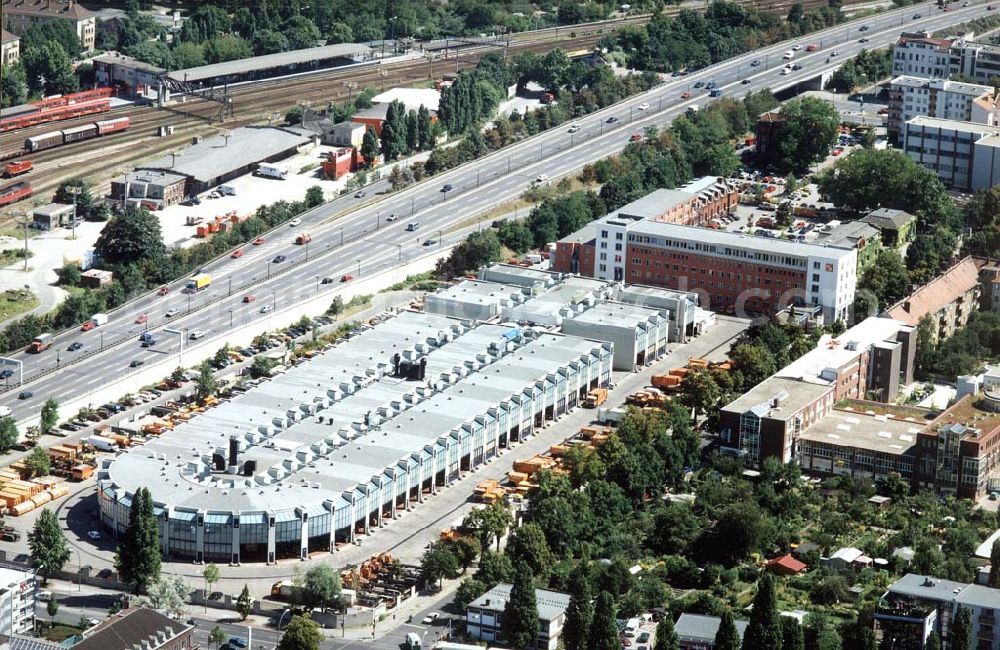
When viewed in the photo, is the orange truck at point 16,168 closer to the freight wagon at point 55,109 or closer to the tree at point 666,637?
the freight wagon at point 55,109

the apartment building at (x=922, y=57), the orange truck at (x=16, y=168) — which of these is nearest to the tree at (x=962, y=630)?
the orange truck at (x=16, y=168)

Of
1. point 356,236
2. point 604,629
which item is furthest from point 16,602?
point 356,236

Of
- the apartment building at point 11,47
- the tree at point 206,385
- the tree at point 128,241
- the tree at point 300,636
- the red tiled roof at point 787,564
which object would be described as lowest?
the red tiled roof at point 787,564

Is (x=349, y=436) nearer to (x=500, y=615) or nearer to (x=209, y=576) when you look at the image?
(x=209, y=576)

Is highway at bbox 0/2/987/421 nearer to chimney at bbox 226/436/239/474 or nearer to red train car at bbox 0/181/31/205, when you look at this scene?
chimney at bbox 226/436/239/474

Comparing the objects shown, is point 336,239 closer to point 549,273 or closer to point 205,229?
point 205,229

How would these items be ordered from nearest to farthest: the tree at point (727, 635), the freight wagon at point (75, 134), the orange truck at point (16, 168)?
the tree at point (727, 635) < the orange truck at point (16, 168) < the freight wagon at point (75, 134)

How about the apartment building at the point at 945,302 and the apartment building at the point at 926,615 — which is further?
the apartment building at the point at 945,302
